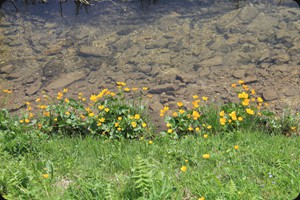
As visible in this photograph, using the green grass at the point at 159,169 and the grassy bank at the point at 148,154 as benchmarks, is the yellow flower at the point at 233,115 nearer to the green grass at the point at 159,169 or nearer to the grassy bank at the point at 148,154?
the grassy bank at the point at 148,154

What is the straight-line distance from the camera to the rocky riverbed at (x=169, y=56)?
6688 millimetres

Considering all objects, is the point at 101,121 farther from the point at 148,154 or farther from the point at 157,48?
the point at 157,48

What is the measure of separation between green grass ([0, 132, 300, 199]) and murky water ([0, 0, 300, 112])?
6.21 feet

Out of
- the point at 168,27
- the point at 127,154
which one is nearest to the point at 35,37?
the point at 168,27

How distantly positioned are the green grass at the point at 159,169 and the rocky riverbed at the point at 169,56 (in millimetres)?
1636

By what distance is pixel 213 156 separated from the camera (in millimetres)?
4066

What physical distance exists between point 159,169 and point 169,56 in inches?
150

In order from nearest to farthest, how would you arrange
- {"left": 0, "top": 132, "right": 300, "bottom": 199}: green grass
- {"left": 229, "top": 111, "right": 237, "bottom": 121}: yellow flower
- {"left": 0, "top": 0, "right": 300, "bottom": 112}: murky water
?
{"left": 0, "top": 132, "right": 300, "bottom": 199}: green grass, {"left": 229, "top": 111, "right": 237, "bottom": 121}: yellow flower, {"left": 0, "top": 0, "right": 300, "bottom": 112}: murky water

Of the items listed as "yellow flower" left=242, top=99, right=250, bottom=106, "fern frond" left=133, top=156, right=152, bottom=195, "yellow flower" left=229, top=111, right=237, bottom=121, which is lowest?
"yellow flower" left=229, top=111, right=237, bottom=121

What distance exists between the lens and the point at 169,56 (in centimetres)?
747

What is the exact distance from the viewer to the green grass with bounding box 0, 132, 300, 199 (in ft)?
11.1

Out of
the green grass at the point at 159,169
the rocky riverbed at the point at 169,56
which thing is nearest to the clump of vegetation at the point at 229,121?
the green grass at the point at 159,169

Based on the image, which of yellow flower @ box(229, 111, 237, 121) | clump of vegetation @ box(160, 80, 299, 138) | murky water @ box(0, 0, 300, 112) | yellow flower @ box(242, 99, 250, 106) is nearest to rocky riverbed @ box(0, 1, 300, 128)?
murky water @ box(0, 0, 300, 112)

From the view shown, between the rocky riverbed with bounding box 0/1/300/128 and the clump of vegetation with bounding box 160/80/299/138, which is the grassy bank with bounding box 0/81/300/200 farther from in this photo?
the rocky riverbed with bounding box 0/1/300/128
